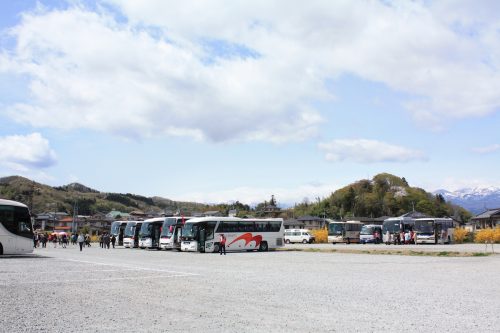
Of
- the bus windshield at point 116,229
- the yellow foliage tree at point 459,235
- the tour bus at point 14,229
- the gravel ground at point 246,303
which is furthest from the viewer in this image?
the bus windshield at point 116,229

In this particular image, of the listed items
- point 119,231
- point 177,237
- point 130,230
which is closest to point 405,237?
point 177,237

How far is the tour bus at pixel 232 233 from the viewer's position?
37219mm

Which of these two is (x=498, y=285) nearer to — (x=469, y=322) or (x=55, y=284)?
(x=469, y=322)

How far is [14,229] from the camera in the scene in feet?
88.5

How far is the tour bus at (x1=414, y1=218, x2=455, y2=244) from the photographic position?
48.1 meters

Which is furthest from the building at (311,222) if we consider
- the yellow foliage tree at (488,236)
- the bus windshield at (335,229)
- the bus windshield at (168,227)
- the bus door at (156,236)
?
the bus windshield at (168,227)

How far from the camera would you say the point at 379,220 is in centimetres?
12206

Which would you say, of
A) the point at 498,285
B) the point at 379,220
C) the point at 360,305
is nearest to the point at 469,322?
the point at 360,305

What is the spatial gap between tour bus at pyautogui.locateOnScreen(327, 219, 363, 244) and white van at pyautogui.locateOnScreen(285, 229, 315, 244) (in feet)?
12.3

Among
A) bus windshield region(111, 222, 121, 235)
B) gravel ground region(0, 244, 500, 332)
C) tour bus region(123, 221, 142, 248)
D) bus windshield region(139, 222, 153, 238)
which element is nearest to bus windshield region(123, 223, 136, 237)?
tour bus region(123, 221, 142, 248)

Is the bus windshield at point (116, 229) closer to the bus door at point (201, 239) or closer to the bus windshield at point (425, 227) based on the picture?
the bus door at point (201, 239)

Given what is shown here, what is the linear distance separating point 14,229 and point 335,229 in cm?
3777

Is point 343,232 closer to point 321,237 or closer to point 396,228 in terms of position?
point 321,237

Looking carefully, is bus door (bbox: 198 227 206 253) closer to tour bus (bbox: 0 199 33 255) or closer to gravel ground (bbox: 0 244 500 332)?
tour bus (bbox: 0 199 33 255)
